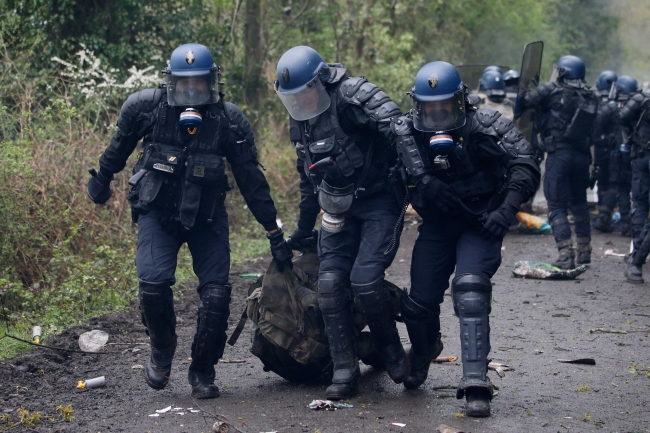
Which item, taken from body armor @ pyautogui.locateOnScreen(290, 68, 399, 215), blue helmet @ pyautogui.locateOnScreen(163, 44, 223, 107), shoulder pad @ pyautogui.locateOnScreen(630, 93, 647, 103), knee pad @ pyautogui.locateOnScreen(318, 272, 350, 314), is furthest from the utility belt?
blue helmet @ pyautogui.locateOnScreen(163, 44, 223, 107)

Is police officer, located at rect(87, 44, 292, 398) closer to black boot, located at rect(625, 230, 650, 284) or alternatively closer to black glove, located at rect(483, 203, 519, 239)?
black glove, located at rect(483, 203, 519, 239)

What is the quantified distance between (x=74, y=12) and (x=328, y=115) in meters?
8.68

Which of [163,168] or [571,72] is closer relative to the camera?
[163,168]

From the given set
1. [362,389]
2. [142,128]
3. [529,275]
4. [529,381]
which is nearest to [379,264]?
[362,389]

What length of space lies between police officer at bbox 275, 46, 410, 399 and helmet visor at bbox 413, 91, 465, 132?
0.23 metres

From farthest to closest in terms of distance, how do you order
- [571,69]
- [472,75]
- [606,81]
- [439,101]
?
[472,75], [606,81], [571,69], [439,101]

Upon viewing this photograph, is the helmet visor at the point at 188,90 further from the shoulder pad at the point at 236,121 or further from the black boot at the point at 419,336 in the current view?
the black boot at the point at 419,336

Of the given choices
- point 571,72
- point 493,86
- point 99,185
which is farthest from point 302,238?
point 493,86

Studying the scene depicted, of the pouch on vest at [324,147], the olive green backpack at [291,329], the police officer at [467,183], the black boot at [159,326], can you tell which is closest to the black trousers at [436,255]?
the police officer at [467,183]

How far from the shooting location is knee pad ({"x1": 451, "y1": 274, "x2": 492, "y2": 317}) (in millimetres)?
4582

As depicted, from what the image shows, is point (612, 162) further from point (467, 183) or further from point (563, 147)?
point (467, 183)

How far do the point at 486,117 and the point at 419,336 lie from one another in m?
1.38

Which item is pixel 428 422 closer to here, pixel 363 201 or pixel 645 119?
pixel 363 201

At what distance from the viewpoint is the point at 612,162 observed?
12.4 meters
